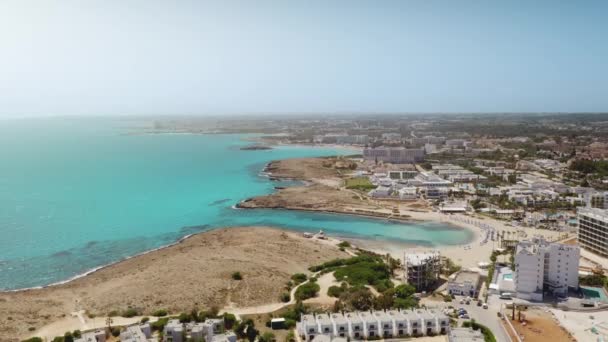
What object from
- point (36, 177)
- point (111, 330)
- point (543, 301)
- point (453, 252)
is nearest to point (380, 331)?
point (543, 301)

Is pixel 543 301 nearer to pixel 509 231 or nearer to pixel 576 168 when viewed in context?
pixel 509 231

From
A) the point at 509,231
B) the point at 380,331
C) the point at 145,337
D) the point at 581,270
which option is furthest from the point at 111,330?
the point at 509,231

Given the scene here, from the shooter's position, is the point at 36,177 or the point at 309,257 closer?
the point at 309,257

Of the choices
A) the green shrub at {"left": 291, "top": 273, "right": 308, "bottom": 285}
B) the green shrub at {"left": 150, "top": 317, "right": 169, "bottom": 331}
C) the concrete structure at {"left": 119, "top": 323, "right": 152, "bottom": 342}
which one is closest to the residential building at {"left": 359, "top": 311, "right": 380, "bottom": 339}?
the green shrub at {"left": 291, "top": 273, "right": 308, "bottom": 285}

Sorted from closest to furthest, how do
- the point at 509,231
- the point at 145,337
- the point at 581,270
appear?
the point at 145,337
the point at 581,270
the point at 509,231

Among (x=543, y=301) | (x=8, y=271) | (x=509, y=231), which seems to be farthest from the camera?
(x=509, y=231)

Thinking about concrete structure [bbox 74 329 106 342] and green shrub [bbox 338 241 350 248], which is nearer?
concrete structure [bbox 74 329 106 342]

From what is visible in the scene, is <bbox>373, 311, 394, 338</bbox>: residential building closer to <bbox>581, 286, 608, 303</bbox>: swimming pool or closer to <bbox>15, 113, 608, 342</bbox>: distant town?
<bbox>15, 113, 608, 342</bbox>: distant town
